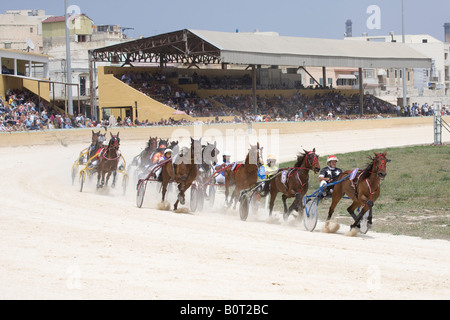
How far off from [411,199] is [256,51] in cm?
2609

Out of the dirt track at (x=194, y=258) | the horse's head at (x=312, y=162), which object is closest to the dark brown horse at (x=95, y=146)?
the dirt track at (x=194, y=258)

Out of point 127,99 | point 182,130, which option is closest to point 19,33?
point 127,99

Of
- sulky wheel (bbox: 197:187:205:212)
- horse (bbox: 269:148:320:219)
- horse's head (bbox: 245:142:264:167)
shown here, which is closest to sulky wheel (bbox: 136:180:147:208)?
sulky wheel (bbox: 197:187:205:212)

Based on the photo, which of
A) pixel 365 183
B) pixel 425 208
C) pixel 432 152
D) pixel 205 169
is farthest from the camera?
pixel 432 152

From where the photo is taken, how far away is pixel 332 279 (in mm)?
8250

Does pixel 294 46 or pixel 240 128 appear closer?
pixel 240 128

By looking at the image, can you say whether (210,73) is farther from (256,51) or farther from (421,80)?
(421,80)

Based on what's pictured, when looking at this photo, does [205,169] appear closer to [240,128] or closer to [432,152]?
[432,152]

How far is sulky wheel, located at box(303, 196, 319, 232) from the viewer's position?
12695 millimetres

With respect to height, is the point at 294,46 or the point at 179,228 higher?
the point at 294,46

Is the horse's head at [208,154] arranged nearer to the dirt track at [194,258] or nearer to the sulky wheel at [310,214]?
the dirt track at [194,258]

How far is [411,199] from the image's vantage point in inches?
647
